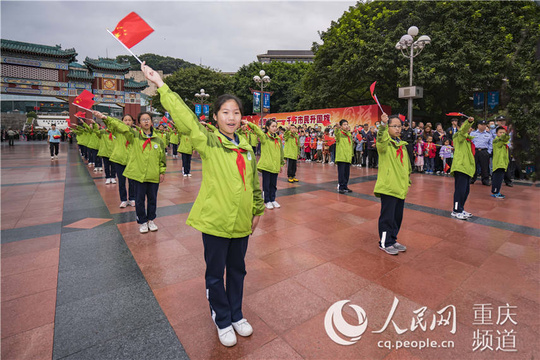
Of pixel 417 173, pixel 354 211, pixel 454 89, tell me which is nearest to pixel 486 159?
pixel 417 173

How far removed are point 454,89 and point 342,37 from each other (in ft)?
23.8

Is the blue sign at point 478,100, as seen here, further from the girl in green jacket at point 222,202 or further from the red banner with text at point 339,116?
the girl in green jacket at point 222,202

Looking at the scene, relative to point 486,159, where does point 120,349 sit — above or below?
below

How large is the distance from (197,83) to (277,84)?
11.4 m

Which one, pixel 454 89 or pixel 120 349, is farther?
pixel 454 89

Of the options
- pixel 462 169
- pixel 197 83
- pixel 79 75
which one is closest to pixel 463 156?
pixel 462 169

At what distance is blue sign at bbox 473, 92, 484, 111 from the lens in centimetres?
1554

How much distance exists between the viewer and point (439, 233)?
448cm

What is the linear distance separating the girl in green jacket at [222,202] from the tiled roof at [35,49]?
3728 cm

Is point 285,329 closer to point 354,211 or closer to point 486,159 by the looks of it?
point 354,211

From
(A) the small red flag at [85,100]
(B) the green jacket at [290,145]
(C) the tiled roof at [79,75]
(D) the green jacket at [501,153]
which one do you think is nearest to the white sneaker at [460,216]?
(D) the green jacket at [501,153]

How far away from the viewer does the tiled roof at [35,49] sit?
2828 centimetres

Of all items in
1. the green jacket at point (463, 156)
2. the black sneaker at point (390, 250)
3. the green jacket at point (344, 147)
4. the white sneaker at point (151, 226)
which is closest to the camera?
the black sneaker at point (390, 250)

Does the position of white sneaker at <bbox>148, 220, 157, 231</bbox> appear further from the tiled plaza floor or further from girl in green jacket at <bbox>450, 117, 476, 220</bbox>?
girl in green jacket at <bbox>450, 117, 476, 220</bbox>
